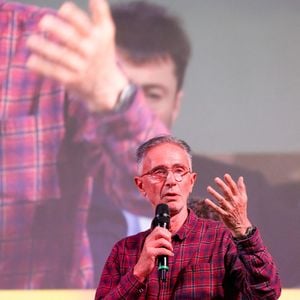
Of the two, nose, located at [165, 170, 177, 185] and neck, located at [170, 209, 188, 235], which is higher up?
nose, located at [165, 170, 177, 185]

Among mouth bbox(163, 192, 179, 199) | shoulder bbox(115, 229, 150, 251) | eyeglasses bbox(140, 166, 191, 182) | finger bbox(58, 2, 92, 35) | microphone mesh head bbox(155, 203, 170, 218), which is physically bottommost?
shoulder bbox(115, 229, 150, 251)

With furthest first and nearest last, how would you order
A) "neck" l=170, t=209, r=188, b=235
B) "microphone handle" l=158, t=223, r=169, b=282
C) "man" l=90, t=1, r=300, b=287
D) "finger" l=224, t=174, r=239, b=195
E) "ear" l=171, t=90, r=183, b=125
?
"ear" l=171, t=90, r=183, b=125, "man" l=90, t=1, r=300, b=287, "neck" l=170, t=209, r=188, b=235, "finger" l=224, t=174, r=239, b=195, "microphone handle" l=158, t=223, r=169, b=282

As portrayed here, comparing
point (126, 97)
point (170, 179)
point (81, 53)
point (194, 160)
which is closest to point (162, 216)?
point (170, 179)

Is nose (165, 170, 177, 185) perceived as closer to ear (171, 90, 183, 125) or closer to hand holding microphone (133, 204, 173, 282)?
hand holding microphone (133, 204, 173, 282)

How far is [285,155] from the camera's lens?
3.20 m

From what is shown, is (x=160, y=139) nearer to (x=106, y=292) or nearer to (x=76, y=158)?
(x=106, y=292)

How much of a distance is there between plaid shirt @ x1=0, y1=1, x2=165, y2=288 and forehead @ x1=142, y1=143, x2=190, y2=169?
1.53 m

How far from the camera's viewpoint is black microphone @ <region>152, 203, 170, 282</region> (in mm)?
1414

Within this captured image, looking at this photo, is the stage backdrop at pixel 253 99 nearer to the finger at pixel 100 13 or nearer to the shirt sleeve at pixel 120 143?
the finger at pixel 100 13

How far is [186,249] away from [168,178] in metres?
0.18

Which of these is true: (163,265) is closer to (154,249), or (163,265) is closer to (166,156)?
(154,249)

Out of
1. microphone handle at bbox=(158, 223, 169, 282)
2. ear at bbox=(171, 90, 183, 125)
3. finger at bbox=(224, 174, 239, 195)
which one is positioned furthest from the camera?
ear at bbox=(171, 90, 183, 125)

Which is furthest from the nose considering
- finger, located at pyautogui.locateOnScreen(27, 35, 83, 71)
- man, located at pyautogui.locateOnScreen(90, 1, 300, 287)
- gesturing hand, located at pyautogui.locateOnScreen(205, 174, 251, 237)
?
finger, located at pyautogui.locateOnScreen(27, 35, 83, 71)

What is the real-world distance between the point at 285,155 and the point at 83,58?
1.11 meters
